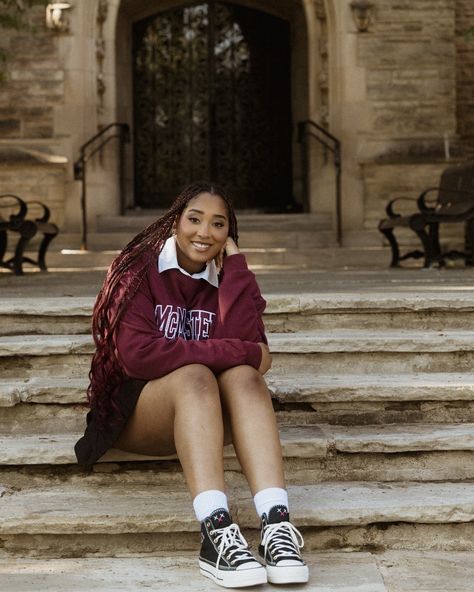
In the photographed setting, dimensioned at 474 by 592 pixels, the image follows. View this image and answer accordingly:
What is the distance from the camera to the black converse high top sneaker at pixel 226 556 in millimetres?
2926

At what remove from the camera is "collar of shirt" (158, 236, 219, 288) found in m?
3.56

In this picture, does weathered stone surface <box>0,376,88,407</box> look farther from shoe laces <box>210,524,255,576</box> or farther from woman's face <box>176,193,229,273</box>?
shoe laces <box>210,524,255,576</box>

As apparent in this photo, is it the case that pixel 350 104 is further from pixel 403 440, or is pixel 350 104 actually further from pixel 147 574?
pixel 147 574

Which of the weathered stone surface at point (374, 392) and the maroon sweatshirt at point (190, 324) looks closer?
the maroon sweatshirt at point (190, 324)

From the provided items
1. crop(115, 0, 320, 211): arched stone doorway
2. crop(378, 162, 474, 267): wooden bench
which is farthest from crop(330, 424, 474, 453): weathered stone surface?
crop(115, 0, 320, 211): arched stone doorway

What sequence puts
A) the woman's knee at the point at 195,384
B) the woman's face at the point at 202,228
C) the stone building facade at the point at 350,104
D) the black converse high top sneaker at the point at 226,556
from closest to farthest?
the black converse high top sneaker at the point at 226,556 → the woman's knee at the point at 195,384 → the woman's face at the point at 202,228 → the stone building facade at the point at 350,104

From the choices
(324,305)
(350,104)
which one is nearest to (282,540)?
(324,305)

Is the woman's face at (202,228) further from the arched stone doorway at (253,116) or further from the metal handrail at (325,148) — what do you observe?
the arched stone doorway at (253,116)

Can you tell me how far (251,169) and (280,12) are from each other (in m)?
2.04

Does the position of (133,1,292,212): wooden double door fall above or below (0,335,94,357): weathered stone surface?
above

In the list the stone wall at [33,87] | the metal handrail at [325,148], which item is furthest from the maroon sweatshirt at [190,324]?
the stone wall at [33,87]

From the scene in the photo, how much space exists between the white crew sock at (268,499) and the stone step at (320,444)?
593 mm

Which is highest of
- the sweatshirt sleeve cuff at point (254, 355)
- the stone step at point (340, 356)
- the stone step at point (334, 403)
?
the sweatshirt sleeve cuff at point (254, 355)

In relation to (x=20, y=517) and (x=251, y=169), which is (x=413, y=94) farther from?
(x=20, y=517)
